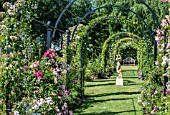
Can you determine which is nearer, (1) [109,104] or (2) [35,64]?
(2) [35,64]

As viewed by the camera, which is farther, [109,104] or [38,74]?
[109,104]

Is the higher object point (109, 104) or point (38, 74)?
point (38, 74)

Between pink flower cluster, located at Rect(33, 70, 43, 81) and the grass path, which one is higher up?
pink flower cluster, located at Rect(33, 70, 43, 81)

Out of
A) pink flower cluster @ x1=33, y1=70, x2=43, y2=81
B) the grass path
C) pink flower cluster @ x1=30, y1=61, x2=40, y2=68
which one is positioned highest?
pink flower cluster @ x1=30, y1=61, x2=40, y2=68

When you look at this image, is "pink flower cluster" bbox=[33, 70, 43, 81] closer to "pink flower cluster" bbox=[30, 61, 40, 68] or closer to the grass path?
"pink flower cluster" bbox=[30, 61, 40, 68]

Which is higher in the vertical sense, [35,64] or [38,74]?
[35,64]

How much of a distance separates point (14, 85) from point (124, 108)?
4.79 metres

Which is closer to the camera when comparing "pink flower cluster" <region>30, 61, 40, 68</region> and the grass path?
"pink flower cluster" <region>30, 61, 40, 68</region>

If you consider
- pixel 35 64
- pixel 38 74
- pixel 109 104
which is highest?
pixel 35 64

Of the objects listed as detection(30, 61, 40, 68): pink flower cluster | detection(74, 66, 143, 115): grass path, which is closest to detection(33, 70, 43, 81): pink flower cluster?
detection(30, 61, 40, 68): pink flower cluster

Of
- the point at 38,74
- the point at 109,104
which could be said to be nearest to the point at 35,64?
the point at 38,74

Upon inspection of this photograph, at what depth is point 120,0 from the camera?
26.4 metres

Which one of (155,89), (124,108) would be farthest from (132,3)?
(155,89)

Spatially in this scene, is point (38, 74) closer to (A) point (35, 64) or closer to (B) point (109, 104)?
(A) point (35, 64)
